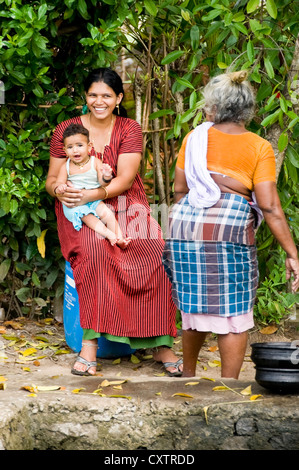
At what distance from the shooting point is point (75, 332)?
162 inches

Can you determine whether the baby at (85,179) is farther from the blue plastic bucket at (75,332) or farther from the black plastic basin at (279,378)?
the black plastic basin at (279,378)

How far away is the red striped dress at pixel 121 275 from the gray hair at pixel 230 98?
2.73 feet

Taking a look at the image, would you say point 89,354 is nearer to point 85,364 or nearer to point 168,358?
point 85,364

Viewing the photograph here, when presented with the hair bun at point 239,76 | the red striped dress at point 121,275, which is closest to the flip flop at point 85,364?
the red striped dress at point 121,275

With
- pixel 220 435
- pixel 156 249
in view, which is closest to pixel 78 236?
pixel 156 249

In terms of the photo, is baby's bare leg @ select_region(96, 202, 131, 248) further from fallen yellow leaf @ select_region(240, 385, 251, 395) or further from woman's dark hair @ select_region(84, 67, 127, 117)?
fallen yellow leaf @ select_region(240, 385, 251, 395)

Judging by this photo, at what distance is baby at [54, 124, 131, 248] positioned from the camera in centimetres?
387

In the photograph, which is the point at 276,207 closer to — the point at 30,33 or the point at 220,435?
the point at 220,435

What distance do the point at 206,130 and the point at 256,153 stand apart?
258mm

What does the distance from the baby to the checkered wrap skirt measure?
56 cm

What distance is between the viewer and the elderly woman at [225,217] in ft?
10.8

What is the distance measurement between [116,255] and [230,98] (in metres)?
1.08

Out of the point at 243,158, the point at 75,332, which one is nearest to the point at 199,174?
the point at 243,158

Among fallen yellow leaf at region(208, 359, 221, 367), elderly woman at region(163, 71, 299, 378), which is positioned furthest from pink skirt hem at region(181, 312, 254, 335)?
fallen yellow leaf at region(208, 359, 221, 367)
